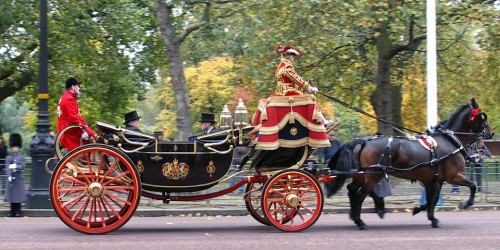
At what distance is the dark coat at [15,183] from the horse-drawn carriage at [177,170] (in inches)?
156

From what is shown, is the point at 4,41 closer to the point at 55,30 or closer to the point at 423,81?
the point at 55,30

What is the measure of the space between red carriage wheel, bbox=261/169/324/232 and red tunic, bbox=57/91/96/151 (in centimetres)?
281

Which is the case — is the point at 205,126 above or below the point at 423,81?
below

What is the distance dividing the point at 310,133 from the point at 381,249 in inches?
89.8

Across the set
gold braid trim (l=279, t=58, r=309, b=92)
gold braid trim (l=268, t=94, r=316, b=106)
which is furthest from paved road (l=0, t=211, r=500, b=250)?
gold braid trim (l=279, t=58, r=309, b=92)

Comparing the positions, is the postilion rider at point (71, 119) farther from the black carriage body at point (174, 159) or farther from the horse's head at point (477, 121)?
the horse's head at point (477, 121)

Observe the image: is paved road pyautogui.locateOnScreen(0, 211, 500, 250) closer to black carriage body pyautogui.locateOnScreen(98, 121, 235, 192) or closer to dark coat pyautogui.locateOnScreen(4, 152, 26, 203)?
black carriage body pyautogui.locateOnScreen(98, 121, 235, 192)

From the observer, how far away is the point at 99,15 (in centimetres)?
2497

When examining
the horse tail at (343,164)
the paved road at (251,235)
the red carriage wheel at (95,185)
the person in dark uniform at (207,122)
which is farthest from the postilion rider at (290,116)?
the red carriage wheel at (95,185)

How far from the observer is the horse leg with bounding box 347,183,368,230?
40.5ft

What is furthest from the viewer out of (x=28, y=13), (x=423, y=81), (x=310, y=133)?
(x=423, y=81)

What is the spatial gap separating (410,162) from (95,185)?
527cm

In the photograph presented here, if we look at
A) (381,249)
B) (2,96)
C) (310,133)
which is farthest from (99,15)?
(381,249)

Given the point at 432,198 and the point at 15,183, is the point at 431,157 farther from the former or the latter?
the point at 15,183
